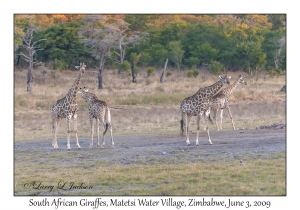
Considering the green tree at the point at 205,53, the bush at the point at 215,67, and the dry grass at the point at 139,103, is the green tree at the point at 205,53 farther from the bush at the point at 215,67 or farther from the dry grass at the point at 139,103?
the dry grass at the point at 139,103

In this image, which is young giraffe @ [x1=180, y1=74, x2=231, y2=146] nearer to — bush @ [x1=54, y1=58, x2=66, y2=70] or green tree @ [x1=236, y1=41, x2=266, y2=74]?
green tree @ [x1=236, y1=41, x2=266, y2=74]

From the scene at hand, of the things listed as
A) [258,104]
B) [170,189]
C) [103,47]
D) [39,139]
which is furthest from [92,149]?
[103,47]

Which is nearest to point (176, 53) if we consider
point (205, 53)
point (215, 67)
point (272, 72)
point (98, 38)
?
point (205, 53)

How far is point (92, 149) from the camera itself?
15312 millimetres

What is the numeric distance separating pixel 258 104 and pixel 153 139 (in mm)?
11821

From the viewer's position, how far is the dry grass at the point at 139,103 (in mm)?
21766

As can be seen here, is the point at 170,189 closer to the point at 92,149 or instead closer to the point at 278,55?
the point at 92,149

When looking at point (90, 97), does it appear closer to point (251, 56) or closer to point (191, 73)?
point (191, 73)

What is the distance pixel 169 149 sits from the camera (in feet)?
47.7

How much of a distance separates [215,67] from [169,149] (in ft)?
96.4

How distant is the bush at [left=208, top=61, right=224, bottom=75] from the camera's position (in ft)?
141

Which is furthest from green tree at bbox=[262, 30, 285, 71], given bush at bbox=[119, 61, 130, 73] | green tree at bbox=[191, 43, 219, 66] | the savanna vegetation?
bush at bbox=[119, 61, 130, 73]
